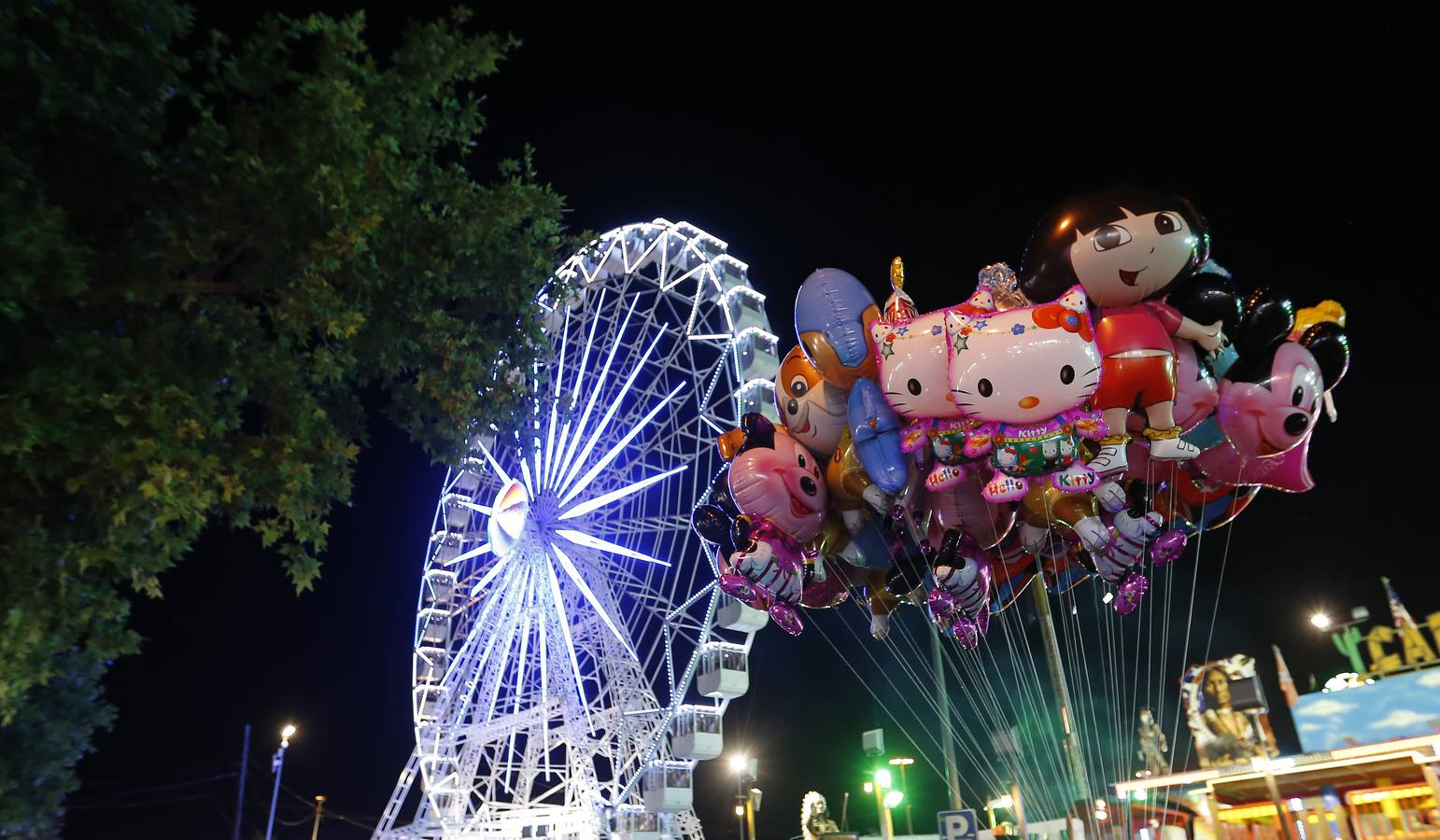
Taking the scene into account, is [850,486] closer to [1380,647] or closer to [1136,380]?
[1136,380]

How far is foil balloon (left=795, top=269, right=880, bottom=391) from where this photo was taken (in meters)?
6.78

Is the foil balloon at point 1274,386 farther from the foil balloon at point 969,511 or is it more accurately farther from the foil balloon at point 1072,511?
the foil balloon at point 969,511

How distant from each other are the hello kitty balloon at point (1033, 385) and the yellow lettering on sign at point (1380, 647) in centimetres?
1184

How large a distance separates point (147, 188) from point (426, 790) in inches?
591

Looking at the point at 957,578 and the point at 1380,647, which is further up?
the point at 1380,647

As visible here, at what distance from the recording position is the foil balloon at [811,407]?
718 centimetres

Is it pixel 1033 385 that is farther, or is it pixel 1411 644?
pixel 1411 644

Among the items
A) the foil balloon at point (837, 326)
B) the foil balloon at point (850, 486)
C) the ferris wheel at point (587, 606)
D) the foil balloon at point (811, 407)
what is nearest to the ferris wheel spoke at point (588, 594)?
the ferris wheel at point (587, 606)

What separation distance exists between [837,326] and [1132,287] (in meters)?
2.12

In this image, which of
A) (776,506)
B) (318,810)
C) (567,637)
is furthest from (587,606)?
(318,810)

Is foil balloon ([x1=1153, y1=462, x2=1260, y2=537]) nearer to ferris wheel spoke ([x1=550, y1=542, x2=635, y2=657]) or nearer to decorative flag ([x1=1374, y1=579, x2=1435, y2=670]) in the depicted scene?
decorative flag ([x1=1374, y1=579, x2=1435, y2=670])

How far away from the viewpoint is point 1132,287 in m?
5.97

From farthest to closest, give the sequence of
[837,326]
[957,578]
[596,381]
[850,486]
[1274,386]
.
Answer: [596,381] < [850,486] < [837,326] < [957,578] < [1274,386]

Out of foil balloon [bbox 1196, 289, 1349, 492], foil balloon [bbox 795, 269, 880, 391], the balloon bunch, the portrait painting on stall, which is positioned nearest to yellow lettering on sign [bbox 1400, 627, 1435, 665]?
the portrait painting on stall
